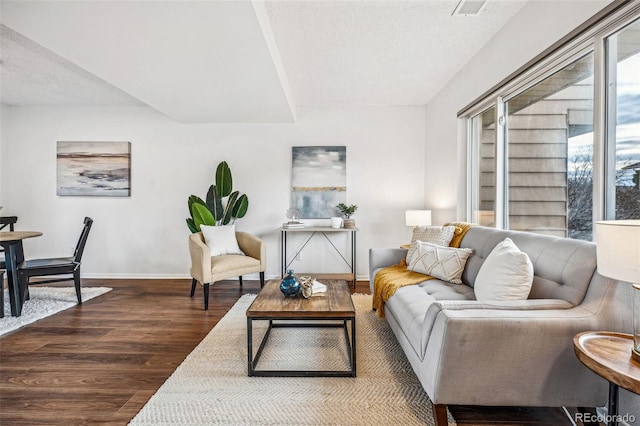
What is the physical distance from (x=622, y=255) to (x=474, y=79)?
2.68 metres

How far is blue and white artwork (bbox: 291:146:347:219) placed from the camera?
4723 mm

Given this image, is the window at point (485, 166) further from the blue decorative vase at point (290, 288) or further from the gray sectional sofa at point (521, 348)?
the blue decorative vase at point (290, 288)

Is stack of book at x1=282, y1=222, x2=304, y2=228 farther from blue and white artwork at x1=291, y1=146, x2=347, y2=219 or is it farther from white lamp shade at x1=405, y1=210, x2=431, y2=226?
white lamp shade at x1=405, y1=210, x2=431, y2=226

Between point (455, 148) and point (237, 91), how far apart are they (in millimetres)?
2496

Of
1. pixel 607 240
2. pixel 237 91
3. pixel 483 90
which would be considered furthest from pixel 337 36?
pixel 607 240

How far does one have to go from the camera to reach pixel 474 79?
3.29m

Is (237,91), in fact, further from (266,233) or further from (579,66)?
(579,66)

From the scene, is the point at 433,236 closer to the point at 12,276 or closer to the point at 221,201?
the point at 221,201

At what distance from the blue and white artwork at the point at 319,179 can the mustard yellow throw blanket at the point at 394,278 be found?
72.8 inches

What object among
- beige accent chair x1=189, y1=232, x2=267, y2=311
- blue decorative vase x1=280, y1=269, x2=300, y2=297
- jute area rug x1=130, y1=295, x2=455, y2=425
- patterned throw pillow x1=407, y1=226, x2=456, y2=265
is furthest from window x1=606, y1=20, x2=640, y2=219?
A: beige accent chair x1=189, y1=232, x2=267, y2=311

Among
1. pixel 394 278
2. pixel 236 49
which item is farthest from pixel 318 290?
pixel 236 49

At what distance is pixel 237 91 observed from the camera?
3410mm

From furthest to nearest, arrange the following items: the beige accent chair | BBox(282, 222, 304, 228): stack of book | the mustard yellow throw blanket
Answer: BBox(282, 222, 304, 228): stack of book, the beige accent chair, the mustard yellow throw blanket

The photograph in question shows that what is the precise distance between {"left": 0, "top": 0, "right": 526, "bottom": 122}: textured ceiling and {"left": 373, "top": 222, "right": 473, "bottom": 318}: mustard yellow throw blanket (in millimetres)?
1740
